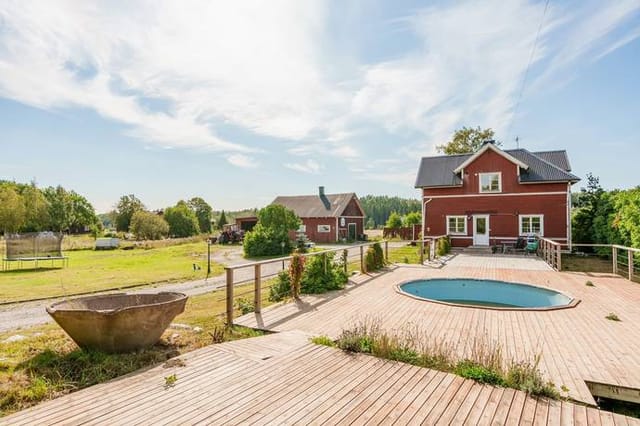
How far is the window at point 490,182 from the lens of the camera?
19.2 meters

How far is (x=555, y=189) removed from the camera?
18.0m

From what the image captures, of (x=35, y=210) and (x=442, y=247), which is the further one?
(x=35, y=210)

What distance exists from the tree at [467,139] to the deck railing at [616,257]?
1621 centimetres

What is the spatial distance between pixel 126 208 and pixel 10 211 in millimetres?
16428

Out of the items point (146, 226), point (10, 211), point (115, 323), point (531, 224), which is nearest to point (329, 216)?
point (531, 224)

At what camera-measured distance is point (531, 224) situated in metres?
18.4

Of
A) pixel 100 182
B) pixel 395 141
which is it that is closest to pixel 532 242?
pixel 395 141

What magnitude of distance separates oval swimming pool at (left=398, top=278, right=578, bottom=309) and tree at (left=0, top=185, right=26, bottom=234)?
3276 cm

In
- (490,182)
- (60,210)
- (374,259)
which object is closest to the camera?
(374,259)

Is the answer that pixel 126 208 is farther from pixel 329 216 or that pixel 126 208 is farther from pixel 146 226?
pixel 329 216

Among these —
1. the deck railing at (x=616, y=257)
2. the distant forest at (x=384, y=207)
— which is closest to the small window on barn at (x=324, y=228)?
the deck railing at (x=616, y=257)

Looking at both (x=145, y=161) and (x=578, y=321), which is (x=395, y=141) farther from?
(x=145, y=161)

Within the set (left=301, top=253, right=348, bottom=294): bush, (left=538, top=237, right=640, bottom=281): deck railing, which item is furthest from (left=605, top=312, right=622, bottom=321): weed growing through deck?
(left=301, top=253, right=348, bottom=294): bush

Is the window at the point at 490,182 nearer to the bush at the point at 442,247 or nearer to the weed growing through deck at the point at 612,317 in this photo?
the bush at the point at 442,247
